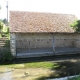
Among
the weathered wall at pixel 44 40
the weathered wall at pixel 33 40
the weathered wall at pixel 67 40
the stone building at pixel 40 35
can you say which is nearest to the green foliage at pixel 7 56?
the stone building at pixel 40 35

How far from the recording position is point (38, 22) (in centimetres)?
2411

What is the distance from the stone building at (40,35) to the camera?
21375 millimetres

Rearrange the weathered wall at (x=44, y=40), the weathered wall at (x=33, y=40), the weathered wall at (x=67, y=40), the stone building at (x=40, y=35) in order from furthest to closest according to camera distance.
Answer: the weathered wall at (x=67, y=40), the weathered wall at (x=44, y=40), the weathered wall at (x=33, y=40), the stone building at (x=40, y=35)

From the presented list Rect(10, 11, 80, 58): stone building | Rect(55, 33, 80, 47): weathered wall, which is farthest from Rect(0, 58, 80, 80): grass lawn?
Rect(55, 33, 80, 47): weathered wall

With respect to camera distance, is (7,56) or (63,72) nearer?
(63,72)

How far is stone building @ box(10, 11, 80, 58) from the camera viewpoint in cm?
2138

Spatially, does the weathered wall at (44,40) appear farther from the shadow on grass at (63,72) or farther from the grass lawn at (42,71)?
the shadow on grass at (63,72)

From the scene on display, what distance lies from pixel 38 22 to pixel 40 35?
1.71 metres

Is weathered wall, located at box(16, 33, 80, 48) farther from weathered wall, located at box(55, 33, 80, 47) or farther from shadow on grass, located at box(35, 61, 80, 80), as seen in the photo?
shadow on grass, located at box(35, 61, 80, 80)

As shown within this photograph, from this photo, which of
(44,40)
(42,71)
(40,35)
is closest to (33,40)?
(44,40)

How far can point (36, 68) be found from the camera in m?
15.8

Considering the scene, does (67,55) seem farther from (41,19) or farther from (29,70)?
(29,70)

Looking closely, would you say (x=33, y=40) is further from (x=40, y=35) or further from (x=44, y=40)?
(x=40, y=35)

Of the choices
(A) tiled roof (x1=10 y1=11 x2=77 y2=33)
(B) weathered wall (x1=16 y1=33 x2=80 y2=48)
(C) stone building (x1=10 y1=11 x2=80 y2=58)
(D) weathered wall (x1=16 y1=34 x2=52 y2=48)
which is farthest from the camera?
(B) weathered wall (x1=16 y1=33 x2=80 y2=48)
